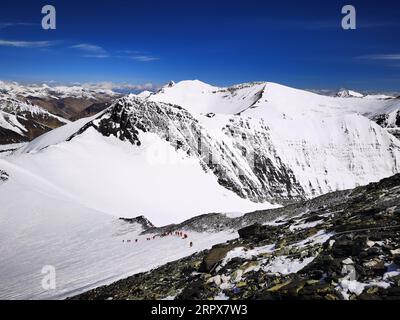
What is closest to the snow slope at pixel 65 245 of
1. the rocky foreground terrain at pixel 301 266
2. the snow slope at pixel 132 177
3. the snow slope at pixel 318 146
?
the rocky foreground terrain at pixel 301 266

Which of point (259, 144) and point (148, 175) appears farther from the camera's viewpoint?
point (259, 144)

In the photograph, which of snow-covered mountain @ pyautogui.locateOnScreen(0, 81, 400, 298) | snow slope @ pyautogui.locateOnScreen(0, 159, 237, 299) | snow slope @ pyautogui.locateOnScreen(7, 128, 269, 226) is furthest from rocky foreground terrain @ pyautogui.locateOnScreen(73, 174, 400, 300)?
snow slope @ pyautogui.locateOnScreen(7, 128, 269, 226)

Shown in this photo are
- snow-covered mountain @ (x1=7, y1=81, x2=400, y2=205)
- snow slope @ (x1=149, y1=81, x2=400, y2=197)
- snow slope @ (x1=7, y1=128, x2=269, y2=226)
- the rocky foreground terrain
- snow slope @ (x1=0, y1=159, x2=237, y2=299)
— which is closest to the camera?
the rocky foreground terrain

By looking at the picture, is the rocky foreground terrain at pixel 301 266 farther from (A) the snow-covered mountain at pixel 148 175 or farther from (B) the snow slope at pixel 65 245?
(A) the snow-covered mountain at pixel 148 175

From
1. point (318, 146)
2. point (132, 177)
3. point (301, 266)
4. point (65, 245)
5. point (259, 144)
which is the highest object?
point (259, 144)

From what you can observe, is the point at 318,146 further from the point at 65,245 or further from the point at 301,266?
the point at 301,266

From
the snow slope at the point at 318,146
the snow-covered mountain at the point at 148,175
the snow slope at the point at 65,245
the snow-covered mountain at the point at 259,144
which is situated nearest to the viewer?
the snow slope at the point at 65,245

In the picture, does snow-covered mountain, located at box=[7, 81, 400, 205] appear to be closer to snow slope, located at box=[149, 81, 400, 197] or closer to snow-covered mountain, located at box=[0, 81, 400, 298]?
snow slope, located at box=[149, 81, 400, 197]

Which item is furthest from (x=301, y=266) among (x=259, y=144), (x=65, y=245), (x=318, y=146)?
(x=318, y=146)
